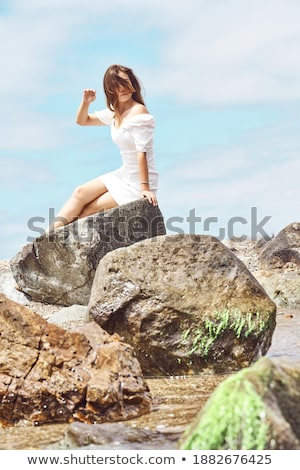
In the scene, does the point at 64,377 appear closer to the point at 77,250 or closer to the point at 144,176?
the point at 144,176

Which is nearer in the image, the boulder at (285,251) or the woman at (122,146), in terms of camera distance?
the woman at (122,146)

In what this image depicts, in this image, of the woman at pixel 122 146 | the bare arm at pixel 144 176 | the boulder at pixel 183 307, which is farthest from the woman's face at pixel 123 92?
the boulder at pixel 183 307

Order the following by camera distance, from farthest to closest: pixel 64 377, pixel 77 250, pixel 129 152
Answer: pixel 77 250, pixel 129 152, pixel 64 377

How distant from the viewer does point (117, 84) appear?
33.9ft

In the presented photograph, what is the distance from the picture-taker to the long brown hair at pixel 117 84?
10.3 m

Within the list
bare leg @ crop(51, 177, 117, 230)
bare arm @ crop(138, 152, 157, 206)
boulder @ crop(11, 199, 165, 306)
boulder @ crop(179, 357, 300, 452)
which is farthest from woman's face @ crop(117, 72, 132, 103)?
boulder @ crop(179, 357, 300, 452)

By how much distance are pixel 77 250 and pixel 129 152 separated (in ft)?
5.90

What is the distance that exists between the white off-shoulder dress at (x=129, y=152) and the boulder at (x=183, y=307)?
3072 mm

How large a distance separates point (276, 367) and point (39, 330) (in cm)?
259

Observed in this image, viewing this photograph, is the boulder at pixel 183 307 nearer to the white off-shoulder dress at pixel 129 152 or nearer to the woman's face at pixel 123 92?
the white off-shoulder dress at pixel 129 152

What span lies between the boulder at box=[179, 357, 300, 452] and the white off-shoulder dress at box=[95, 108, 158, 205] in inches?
266

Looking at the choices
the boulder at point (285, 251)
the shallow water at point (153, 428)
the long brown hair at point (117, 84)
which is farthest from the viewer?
the boulder at point (285, 251)

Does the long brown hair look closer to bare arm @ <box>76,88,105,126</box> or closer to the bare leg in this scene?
bare arm @ <box>76,88,105,126</box>

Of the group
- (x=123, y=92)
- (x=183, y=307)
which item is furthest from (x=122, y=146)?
(x=183, y=307)
